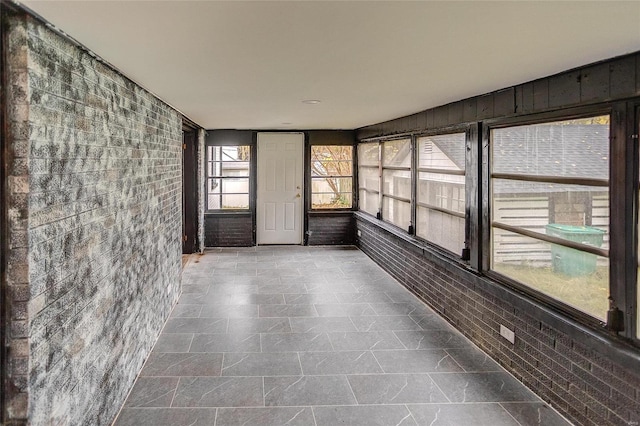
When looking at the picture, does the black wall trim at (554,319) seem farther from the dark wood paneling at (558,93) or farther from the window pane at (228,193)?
the window pane at (228,193)

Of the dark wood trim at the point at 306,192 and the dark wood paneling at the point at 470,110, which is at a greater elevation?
the dark wood paneling at the point at 470,110

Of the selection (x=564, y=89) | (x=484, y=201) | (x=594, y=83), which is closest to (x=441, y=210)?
(x=484, y=201)

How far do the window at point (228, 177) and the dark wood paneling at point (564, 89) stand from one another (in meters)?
6.36

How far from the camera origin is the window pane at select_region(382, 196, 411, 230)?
6.07 meters

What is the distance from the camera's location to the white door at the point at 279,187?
8641mm

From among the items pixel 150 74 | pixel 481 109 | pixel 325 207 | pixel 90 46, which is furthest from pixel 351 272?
pixel 90 46

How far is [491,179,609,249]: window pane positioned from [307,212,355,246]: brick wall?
5.09m

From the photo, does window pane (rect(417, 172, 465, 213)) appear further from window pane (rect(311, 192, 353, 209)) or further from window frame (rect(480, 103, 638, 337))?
window pane (rect(311, 192, 353, 209))

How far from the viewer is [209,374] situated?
341cm

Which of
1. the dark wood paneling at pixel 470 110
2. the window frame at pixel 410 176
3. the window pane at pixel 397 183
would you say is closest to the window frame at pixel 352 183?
the window frame at pixel 410 176

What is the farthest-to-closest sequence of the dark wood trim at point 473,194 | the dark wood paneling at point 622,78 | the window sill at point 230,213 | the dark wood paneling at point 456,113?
1. the window sill at point 230,213
2. the dark wood paneling at point 456,113
3. the dark wood trim at point 473,194
4. the dark wood paneling at point 622,78

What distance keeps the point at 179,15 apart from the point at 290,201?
22.8 ft

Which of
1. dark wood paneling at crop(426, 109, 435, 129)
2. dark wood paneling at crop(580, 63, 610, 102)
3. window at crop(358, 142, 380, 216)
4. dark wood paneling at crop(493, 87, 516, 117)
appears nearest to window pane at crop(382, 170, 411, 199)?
window at crop(358, 142, 380, 216)

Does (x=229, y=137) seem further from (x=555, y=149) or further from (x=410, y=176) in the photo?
(x=555, y=149)
